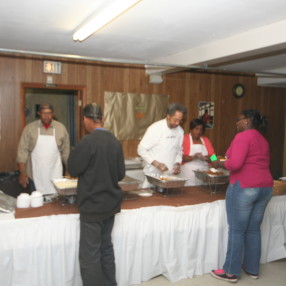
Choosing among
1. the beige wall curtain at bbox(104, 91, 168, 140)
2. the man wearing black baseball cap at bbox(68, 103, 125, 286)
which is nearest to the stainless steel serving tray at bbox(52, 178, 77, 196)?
the man wearing black baseball cap at bbox(68, 103, 125, 286)

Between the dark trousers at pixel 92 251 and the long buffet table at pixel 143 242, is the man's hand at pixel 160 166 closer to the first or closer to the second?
the long buffet table at pixel 143 242

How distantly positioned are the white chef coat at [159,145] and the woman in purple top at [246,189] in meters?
0.92

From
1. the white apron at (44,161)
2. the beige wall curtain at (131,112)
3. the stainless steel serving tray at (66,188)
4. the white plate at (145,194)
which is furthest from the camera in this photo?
the beige wall curtain at (131,112)

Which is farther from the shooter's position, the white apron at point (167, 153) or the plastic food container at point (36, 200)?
the white apron at point (167, 153)

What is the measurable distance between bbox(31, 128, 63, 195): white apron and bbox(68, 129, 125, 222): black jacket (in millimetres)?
1880

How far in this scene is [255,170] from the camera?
9.61 feet

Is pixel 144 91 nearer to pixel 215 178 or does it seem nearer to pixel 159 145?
pixel 159 145

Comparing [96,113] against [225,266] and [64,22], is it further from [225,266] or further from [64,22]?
[225,266]

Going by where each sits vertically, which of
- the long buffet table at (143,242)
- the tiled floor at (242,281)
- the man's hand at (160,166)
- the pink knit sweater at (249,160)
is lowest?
the tiled floor at (242,281)

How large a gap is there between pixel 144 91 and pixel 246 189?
3239 millimetres

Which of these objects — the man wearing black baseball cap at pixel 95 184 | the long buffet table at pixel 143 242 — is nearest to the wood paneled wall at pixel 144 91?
the long buffet table at pixel 143 242

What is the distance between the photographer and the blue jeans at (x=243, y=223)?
2.96 metres

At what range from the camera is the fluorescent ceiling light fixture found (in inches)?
94.6

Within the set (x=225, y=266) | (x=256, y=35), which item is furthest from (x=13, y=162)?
(x=256, y=35)
